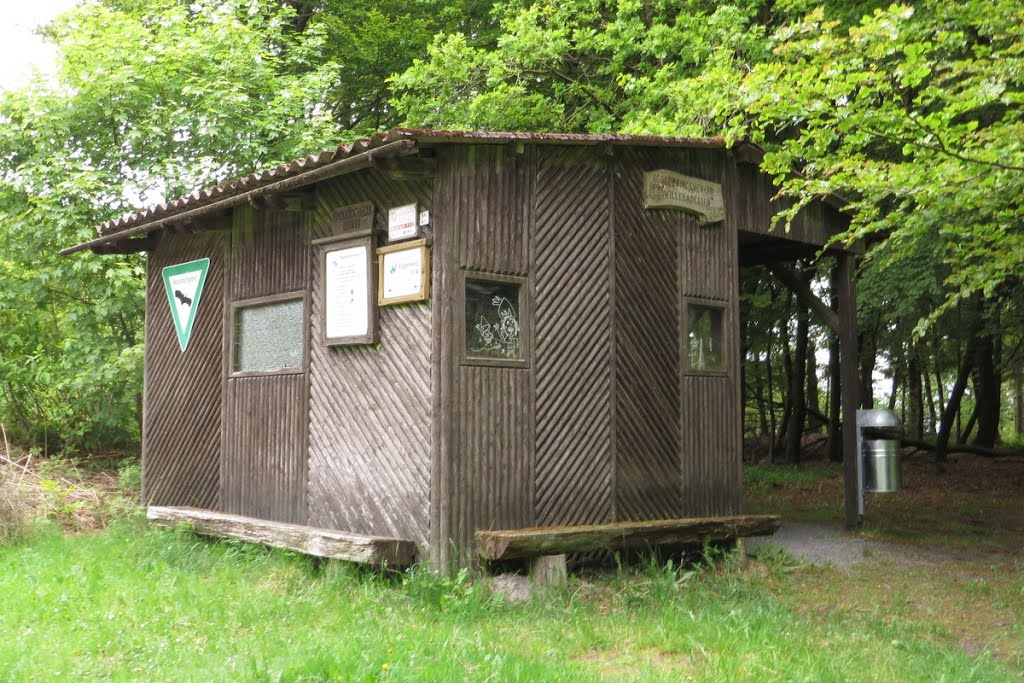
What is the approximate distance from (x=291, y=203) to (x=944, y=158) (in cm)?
564

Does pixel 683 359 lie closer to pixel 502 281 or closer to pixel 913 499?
pixel 502 281

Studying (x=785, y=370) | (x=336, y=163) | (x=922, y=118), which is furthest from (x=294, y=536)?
(x=785, y=370)

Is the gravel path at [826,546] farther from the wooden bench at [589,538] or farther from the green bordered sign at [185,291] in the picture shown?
the green bordered sign at [185,291]

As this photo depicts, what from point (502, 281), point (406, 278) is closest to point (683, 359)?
point (502, 281)

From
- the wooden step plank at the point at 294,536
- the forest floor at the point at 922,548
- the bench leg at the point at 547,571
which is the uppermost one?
the wooden step plank at the point at 294,536

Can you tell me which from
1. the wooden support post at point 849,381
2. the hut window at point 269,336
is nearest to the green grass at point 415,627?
the hut window at point 269,336

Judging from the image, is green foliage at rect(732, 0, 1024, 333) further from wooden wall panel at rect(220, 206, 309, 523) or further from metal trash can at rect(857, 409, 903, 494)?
wooden wall panel at rect(220, 206, 309, 523)

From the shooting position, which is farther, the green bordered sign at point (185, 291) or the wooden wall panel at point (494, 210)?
the green bordered sign at point (185, 291)

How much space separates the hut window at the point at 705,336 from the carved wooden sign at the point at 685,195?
0.87 meters

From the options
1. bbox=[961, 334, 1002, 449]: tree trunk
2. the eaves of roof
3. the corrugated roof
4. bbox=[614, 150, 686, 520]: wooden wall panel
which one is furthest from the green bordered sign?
bbox=[961, 334, 1002, 449]: tree trunk

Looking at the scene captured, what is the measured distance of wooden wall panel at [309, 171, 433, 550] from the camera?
321 inches

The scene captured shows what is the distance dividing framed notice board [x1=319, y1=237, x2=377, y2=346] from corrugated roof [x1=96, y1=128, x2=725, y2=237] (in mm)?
777

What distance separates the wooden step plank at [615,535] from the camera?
7.76m

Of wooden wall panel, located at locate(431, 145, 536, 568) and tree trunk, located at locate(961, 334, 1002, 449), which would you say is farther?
tree trunk, located at locate(961, 334, 1002, 449)
